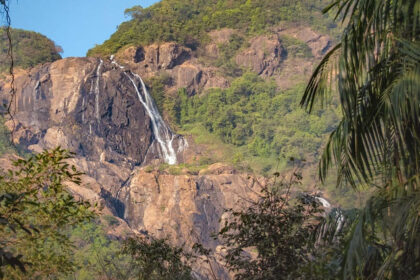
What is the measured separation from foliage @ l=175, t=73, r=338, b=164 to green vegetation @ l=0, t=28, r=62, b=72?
52.1ft

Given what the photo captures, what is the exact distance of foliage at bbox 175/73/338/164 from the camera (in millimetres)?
70938

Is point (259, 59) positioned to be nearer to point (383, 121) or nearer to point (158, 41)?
point (158, 41)

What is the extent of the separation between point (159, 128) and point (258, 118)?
40.3ft

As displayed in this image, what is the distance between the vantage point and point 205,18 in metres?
90.0

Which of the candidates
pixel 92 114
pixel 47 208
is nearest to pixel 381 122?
pixel 47 208

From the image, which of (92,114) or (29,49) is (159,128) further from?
(29,49)

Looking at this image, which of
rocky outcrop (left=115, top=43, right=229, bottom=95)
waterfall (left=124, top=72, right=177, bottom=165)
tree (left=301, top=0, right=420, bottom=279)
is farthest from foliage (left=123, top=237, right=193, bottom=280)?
rocky outcrop (left=115, top=43, right=229, bottom=95)

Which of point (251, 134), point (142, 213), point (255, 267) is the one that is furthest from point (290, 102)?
point (255, 267)

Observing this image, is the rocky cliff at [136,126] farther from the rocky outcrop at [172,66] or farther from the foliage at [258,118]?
the foliage at [258,118]

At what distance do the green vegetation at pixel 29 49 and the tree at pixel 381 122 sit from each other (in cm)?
7112

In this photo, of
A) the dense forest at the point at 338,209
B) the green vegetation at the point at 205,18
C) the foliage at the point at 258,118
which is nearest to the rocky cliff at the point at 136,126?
the foliage at the point at 258,118

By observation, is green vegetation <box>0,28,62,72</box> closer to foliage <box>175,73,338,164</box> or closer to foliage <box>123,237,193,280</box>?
foliage <box>175,73,338,164</box>

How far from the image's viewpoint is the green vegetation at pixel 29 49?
7506cm

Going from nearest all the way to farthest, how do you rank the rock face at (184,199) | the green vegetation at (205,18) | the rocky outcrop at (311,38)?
the rock face at (184,199) < the green vegetation at (205,18) < the rocky outcrop at (311,38)
